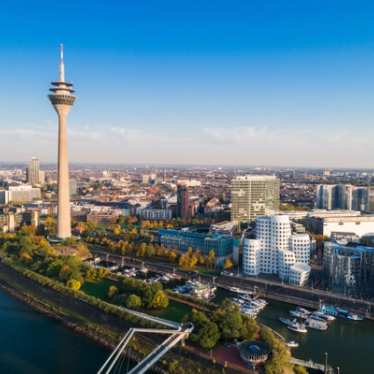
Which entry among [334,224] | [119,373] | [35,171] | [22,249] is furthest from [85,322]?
[35,171]

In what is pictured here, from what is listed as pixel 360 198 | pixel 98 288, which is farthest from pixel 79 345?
pixel 360 198

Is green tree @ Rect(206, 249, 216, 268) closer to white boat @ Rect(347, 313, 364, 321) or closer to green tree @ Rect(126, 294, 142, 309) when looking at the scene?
green tree @ Rect(126, 294, 142, 309)

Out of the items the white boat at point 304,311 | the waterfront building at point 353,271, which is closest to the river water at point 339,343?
the white boat at point 304,311

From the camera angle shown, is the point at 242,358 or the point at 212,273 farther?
the point at 212,273

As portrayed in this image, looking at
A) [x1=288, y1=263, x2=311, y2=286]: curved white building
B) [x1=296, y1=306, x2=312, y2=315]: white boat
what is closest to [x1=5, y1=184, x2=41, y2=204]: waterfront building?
[x1=288, y1=263, x2=311, y2=286]: curved white building

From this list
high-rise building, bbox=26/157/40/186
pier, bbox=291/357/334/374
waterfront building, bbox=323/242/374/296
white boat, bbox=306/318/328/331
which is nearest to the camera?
pier, bbox=291/357/334/374

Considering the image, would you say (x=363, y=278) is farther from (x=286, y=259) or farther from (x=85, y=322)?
(x=85, y=322)
